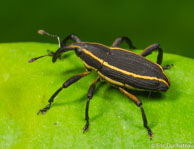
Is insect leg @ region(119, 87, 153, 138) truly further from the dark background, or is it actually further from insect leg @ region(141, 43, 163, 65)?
the dark background

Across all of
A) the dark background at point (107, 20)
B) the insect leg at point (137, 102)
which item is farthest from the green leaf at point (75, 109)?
the dark background at point (107, 20)

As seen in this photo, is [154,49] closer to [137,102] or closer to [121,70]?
[121,70]

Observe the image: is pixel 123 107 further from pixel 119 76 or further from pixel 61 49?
pixel 61 49

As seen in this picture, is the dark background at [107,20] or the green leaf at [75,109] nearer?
the green leaf at [75,109]

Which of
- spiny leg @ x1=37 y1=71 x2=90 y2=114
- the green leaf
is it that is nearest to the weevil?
spiny leg @ x1=37 y1=71 x2=90 y2=114

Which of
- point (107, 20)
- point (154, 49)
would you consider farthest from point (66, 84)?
point (107, 20)

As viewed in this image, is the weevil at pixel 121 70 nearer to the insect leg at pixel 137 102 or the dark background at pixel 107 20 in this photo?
the insect leg at pixel 137 102

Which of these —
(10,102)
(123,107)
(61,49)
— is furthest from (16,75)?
(123,107)

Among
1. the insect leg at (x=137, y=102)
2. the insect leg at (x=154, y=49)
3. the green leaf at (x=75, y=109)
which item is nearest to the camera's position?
the green leaf at (x=75, y=109)
